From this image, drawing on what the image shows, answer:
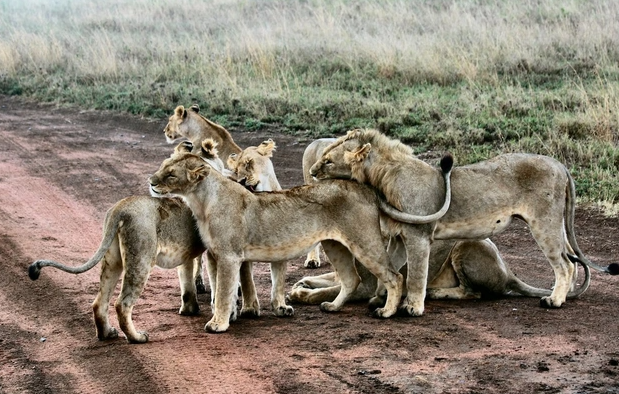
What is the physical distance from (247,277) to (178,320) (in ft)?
1.85

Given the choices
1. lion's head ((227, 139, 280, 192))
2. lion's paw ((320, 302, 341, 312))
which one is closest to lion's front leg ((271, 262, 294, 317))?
lion's paw ((320, 302, 341, 312))

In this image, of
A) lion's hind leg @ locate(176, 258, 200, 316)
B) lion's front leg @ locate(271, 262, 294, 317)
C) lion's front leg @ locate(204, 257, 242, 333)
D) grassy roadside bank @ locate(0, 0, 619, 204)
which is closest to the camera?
lion's front leg @ locate(204, 257, 242, 333)

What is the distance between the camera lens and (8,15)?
29.5 m

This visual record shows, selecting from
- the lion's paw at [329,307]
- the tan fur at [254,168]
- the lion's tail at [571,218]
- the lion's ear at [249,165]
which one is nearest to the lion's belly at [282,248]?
the lion's paw at [329,307]

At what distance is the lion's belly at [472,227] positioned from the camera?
7.34m

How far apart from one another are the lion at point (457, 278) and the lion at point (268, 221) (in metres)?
0.43

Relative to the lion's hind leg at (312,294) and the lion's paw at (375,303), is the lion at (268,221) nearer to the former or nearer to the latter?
the lion's paw at (375,303)

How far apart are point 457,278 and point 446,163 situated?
1.00 m

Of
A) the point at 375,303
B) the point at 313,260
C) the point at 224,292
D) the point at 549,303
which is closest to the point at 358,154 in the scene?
the point at 375,303

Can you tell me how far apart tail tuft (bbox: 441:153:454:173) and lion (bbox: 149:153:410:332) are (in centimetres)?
51

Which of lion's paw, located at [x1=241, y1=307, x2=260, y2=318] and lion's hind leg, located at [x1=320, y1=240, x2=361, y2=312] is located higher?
lion's hind leg, located at [x1=320, y1=240, x2=361, y2=312]

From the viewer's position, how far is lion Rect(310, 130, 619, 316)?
7.30 meters

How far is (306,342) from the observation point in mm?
6586

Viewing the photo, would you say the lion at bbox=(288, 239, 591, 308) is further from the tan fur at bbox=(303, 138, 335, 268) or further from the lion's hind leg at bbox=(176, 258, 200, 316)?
the tan fur at bbox=(303, 138, 335, 268)
